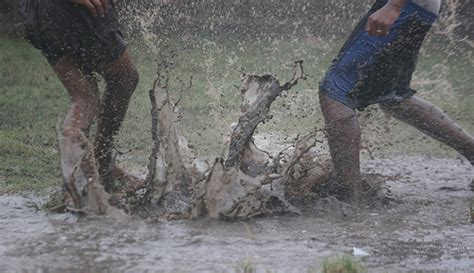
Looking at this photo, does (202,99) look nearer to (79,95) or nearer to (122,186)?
(122,186)

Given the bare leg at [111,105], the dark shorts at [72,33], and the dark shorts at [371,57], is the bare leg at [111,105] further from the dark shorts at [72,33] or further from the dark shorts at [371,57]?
the dark shorts at [371,57]

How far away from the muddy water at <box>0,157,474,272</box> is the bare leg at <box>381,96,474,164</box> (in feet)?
1.48

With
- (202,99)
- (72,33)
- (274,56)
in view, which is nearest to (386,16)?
(72,33)

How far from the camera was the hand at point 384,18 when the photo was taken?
505 cm

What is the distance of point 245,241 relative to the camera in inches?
176

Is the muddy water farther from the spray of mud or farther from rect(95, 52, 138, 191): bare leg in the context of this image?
the spray of mud

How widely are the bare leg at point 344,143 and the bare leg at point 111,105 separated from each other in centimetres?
97

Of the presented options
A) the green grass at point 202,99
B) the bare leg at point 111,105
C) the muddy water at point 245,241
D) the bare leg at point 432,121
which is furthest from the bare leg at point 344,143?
the bare leg at point 111,105

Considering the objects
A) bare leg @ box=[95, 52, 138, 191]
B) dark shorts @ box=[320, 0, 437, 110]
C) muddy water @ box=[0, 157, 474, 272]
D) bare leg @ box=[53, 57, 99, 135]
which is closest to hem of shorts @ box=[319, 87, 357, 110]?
dark shorts @ box=[320, 0, 437, 110]

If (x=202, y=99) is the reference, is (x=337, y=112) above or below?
below

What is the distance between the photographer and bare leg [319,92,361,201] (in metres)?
5.20

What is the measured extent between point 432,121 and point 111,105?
1.73 metres

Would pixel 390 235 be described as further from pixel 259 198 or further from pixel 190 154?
pixel 190 154

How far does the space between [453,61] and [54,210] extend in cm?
638
